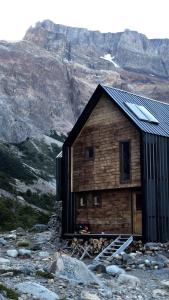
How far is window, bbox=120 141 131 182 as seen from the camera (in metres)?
27.2

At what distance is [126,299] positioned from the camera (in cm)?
1417

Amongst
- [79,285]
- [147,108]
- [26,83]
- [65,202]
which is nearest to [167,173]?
[147,108]

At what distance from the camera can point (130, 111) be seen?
27156 mm

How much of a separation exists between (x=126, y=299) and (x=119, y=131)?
1452 cm

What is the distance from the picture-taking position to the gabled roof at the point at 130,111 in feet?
85.9

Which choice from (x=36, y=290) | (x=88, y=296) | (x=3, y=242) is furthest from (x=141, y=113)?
(x=36, y=290)

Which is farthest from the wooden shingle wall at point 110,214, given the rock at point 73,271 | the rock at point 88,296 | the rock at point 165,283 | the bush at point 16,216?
the bush at point 16,216

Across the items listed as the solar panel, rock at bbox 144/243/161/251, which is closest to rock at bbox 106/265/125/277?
rock at bbox 144/243/161/251

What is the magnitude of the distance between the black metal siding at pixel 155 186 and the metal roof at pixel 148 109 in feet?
1.93

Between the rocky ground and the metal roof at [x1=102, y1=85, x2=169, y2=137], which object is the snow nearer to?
the metal roof at [x1=102, y1=85, x2=169, y2=137]

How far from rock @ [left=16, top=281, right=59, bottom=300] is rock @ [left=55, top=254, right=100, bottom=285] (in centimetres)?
240

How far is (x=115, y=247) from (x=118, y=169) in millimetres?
4382

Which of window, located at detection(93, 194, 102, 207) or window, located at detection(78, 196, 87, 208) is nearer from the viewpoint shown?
window, located at detection(93, 194, 102, 207)

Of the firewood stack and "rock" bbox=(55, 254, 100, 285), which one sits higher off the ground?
"rock" bbox=(55, 254, 100, 285)
